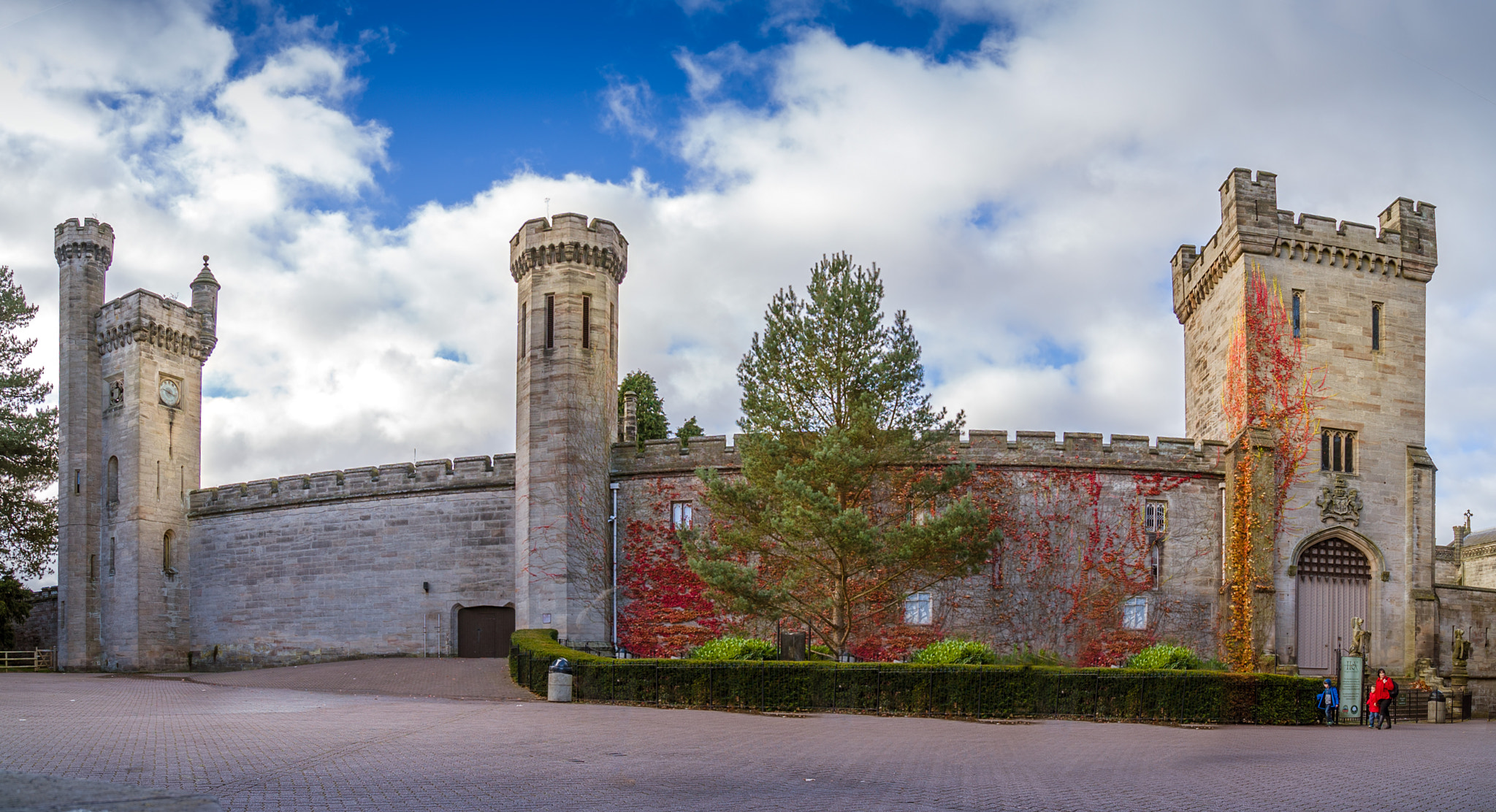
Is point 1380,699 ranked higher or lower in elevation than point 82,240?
lower

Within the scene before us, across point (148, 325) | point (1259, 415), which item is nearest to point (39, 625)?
point (148, 325)

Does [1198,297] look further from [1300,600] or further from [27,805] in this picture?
[27,805]

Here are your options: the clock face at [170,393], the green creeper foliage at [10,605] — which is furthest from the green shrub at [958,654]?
the green creeper foliage at [10,605]

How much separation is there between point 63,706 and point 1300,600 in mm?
28301

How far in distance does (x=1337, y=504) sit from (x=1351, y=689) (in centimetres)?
714

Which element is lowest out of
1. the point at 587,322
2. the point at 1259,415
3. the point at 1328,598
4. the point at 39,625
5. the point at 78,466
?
the point at 39,625

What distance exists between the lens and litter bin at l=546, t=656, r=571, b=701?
21.3 metres

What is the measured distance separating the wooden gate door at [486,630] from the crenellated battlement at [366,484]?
3.53 meters

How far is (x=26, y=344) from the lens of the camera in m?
45.8

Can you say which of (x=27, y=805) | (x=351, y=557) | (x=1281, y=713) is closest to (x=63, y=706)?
(x=27, y=805)

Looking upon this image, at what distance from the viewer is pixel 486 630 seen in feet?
104

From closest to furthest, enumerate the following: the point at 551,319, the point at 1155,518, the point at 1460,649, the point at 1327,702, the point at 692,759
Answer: the point at 692,759 → the point at 1327,702 → the point at 1460,649 → the point at 1155,518 → the point at 551,319

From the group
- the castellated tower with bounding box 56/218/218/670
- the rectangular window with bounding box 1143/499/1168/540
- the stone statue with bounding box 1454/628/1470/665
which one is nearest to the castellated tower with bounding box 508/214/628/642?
the rectangular window with bounding box 1143/499/1168/540

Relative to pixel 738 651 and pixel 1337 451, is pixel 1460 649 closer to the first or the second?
pixel 1337 451
